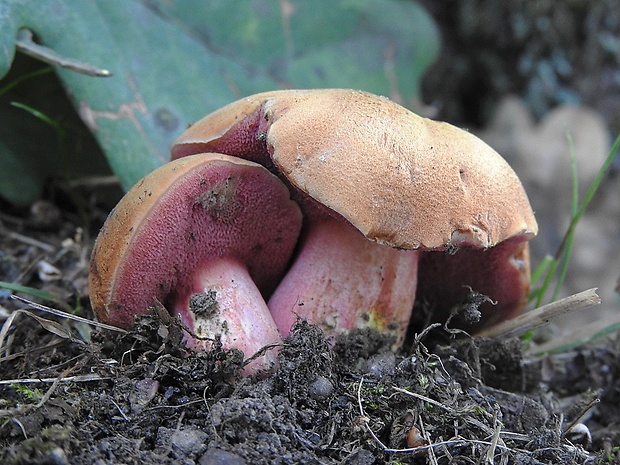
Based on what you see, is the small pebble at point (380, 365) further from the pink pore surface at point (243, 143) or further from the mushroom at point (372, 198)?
the pink pore surface at point (243, 143)

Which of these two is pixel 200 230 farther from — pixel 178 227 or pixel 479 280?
pixel 479 280

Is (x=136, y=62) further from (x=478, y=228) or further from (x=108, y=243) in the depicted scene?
(x=478, y=228)

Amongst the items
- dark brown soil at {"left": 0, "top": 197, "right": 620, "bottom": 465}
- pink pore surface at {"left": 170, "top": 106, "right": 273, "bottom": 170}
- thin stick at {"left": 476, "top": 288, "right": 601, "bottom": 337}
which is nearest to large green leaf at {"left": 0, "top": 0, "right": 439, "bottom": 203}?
pink pore surface at {"left": 170, "top": 106, "right": 273, "bottom": 170}

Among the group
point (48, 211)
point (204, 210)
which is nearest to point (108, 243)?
point (204, 210)

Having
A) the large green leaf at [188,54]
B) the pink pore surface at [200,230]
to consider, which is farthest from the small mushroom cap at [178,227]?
the large green leaf at [188,54]

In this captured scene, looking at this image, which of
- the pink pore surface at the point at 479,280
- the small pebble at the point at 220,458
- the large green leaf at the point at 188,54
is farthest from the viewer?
the large green leaf at the point at 188,54

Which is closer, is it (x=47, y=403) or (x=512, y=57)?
(x=47, y=403)
